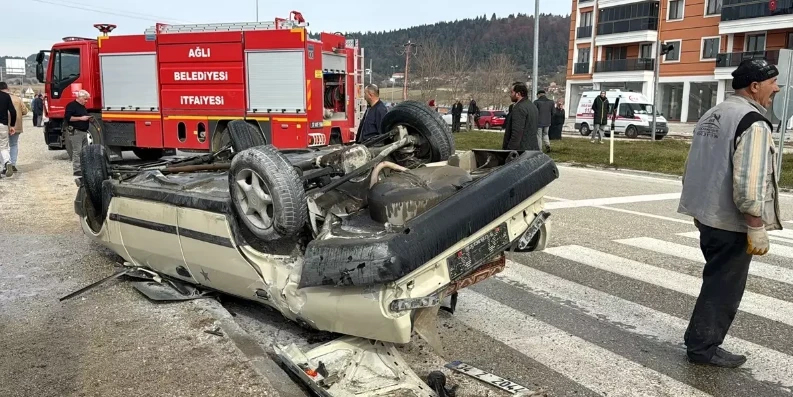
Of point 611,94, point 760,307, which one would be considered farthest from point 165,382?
point 611,94

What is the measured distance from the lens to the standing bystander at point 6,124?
37.5 feet

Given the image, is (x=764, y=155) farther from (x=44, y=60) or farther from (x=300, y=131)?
(x=44, y=60)

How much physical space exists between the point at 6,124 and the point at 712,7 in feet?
147

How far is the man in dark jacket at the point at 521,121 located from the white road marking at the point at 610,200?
4.20 feet

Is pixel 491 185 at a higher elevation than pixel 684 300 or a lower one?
higher

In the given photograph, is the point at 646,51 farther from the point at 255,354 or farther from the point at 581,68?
the point at 255,354

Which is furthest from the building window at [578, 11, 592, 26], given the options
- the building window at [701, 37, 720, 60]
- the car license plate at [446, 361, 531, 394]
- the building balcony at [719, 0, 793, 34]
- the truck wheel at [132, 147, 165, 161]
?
the car license plate at [446, 361, 531, 394]

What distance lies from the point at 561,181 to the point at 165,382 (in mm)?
9733

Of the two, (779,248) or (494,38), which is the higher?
(494,38)

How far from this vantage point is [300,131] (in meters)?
12.6

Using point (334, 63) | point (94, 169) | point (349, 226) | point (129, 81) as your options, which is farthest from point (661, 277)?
point (129, 81)

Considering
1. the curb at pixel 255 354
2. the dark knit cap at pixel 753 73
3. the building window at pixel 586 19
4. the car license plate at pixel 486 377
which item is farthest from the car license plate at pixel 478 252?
the building window at pixel 586 19

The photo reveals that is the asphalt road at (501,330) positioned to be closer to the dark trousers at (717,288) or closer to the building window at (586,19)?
the dark trousers at (717,288)

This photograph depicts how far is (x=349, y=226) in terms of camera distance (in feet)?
12.1
